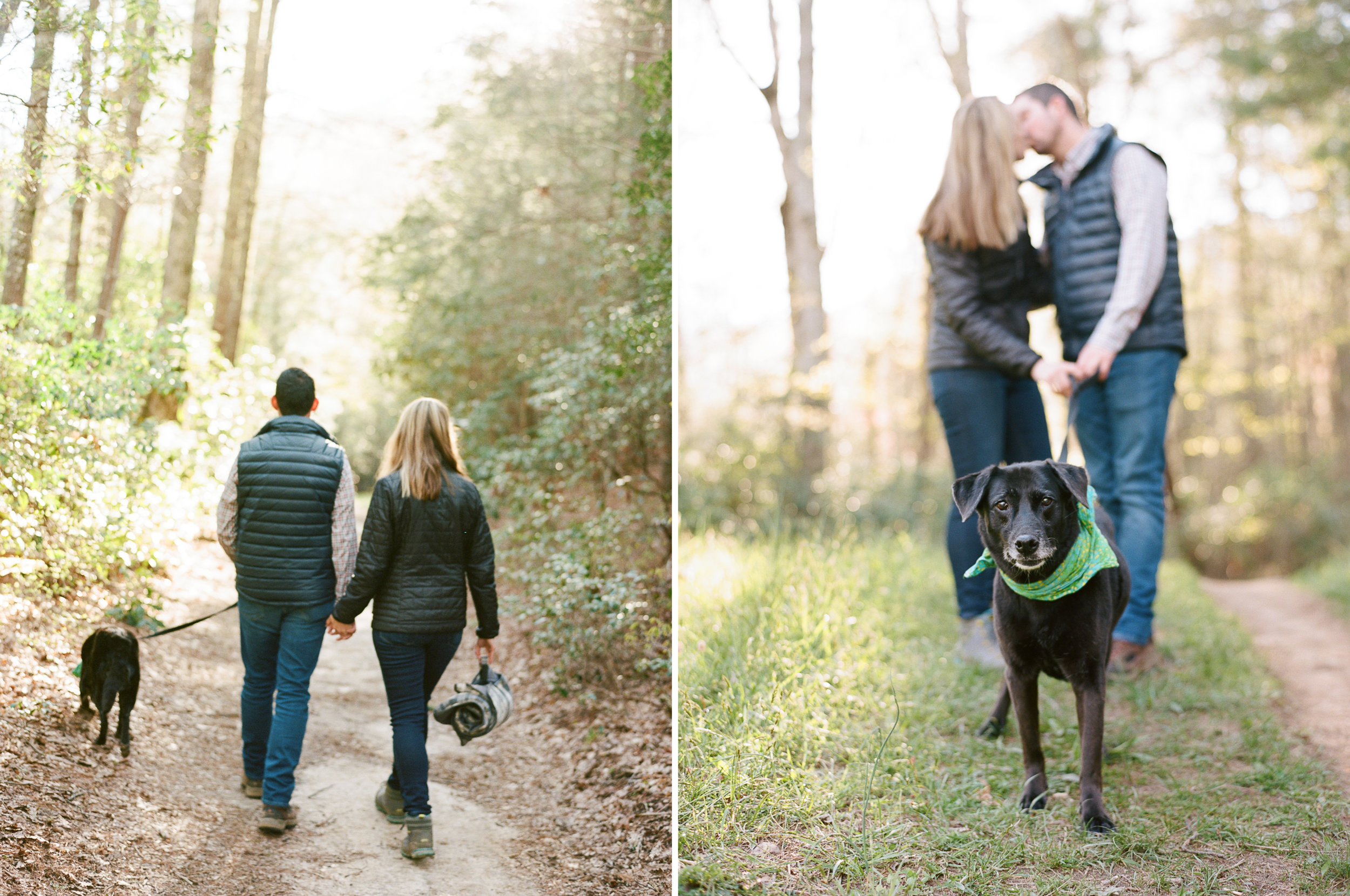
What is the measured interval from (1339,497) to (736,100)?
10077 mm

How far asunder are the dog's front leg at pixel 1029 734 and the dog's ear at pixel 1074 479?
56 cm

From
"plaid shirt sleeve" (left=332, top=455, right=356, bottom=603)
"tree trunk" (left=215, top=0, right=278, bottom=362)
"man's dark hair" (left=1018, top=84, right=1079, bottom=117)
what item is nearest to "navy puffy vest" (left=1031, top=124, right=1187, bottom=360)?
"man's dark hair" (left=1018, top=84, right=1079, bottom=117)

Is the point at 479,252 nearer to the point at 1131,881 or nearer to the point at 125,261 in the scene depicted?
the point at 125,261

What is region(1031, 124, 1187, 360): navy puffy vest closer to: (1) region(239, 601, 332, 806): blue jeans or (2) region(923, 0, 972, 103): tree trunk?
(1) region(239, 601, 332, 806): blue jeans

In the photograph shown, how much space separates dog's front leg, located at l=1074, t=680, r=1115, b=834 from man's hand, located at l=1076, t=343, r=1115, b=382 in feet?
4.80

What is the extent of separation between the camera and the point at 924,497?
9070 mm

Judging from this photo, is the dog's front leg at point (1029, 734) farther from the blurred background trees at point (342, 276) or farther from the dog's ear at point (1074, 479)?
the blurred background trees at point (342, 276)

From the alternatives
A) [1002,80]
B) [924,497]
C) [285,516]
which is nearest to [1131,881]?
[285,516]

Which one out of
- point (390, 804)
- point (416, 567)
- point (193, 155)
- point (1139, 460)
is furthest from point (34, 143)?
point (1139, 460)

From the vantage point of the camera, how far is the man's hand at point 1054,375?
351cm

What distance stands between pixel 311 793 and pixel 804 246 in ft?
26.8

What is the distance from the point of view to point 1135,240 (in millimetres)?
3650

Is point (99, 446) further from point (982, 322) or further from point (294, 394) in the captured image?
point (982, 322)

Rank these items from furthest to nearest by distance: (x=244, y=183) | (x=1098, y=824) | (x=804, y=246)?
(x=804, y=246) < (x=244, y=183) < (x=1098, y=824)
